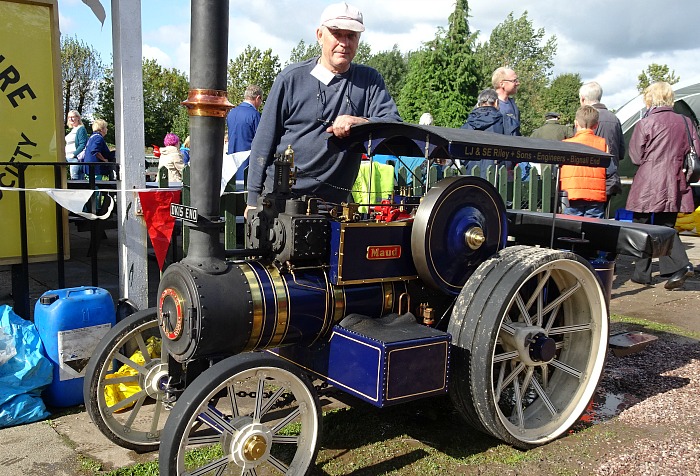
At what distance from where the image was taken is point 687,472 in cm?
328

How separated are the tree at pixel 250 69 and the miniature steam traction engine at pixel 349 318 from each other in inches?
1425

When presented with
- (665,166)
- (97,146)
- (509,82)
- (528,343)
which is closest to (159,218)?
(528,343)

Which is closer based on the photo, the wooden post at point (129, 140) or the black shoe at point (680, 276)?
the wooden post at point (129, 140)

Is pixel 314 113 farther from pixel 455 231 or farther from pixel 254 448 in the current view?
pixel 254 448

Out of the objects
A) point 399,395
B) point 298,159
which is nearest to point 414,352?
point 399,395

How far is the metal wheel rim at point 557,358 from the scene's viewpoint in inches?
137

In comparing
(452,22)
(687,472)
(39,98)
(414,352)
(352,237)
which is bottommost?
(687,472)

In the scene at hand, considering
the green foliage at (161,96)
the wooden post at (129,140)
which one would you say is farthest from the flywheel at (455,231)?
the green foliage at (161,96)

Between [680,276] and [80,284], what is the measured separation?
628 centimetres

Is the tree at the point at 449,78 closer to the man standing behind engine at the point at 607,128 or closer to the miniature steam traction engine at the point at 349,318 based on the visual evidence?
the man standing behind engine at the point at 607,128

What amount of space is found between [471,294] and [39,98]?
3317 millimetres

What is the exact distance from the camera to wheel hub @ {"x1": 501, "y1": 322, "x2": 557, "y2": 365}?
11.1ft

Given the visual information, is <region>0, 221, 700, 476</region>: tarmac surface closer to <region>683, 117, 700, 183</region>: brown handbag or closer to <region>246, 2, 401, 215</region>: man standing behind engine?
<region>683, 117, 700, 183</region>: brown handbag

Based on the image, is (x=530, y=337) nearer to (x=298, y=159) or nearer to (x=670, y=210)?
(x=298, y=159)
